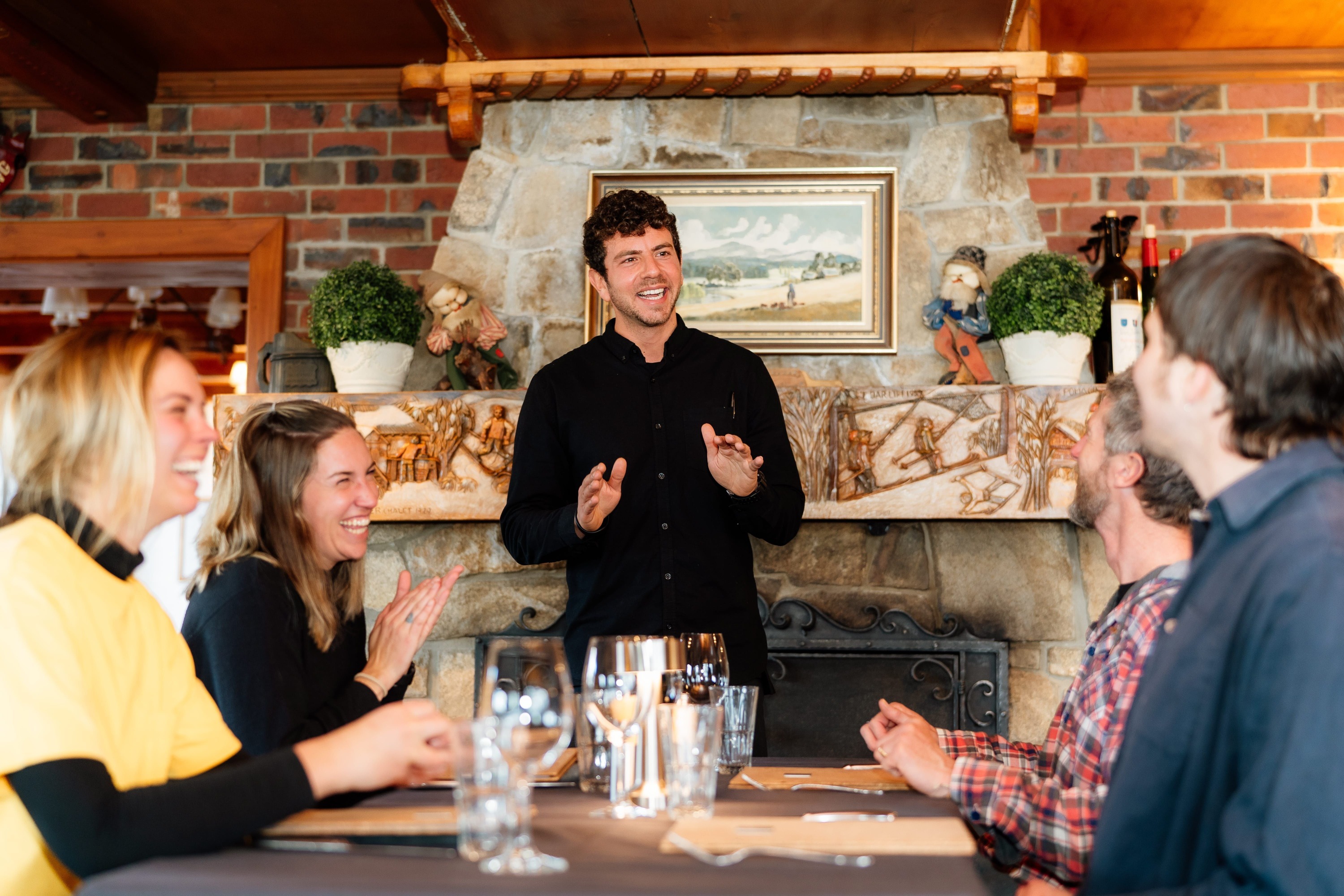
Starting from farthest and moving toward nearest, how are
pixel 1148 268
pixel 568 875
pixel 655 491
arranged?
pixel 1148 268
pixel 655 491
pixel 568 875

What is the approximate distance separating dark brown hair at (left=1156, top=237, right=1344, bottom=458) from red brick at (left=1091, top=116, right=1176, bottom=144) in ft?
8.85

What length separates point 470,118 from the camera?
313 centimetres

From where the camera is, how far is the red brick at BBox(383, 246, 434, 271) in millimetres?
3545

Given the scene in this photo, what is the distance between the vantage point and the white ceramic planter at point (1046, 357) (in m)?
2.82

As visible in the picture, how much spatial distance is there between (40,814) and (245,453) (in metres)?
0.75

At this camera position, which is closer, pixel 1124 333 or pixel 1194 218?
pixel 1124 333

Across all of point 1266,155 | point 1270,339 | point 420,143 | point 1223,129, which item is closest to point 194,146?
point 420,143

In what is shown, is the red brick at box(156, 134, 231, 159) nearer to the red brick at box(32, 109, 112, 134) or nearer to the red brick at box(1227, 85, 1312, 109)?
the red brick at box(32, 109, 112, 134)

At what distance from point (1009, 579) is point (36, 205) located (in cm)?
323

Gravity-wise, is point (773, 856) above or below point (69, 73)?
below

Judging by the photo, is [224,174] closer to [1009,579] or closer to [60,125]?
[60,125]

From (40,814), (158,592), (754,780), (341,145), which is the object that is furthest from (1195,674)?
(158,592)

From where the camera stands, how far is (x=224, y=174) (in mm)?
3641

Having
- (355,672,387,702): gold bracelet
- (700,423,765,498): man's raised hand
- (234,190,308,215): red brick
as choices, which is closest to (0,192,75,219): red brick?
(234,190,308,215): red brick
